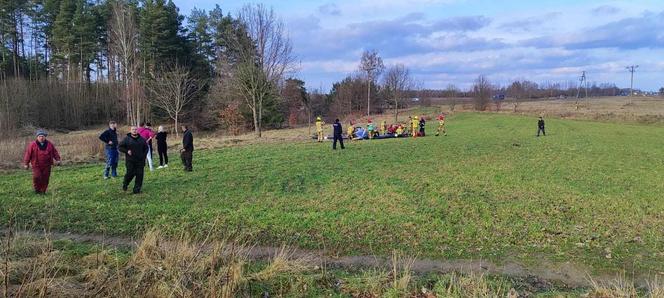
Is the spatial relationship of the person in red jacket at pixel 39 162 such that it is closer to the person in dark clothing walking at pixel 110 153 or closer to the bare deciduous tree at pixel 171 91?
the person in dark clothing walking at pixel 110 153

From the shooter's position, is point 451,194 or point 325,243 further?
point 451,194

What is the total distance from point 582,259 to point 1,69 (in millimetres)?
63224

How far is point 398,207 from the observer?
10547 millimetres

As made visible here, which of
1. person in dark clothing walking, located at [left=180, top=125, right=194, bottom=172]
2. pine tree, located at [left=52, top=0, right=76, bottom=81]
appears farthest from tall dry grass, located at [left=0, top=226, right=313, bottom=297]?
pine tree, located at [left=52, top=0, right=76, bottom=81]

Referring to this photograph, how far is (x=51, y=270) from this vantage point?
5363mm

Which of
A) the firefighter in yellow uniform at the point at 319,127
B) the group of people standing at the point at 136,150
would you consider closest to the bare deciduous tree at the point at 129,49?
the firefighter in yellow uniform at the point at 319,127

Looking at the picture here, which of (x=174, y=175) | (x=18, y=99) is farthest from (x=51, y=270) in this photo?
(x=18, y=99)

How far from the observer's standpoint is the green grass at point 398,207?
817 cm

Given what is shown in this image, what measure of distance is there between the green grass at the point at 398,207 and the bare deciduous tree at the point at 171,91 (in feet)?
100

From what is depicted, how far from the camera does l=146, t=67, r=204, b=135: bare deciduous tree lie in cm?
4703

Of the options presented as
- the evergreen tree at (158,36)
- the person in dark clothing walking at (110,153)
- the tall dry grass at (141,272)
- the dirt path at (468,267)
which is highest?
the evergreen tree at (158,36)

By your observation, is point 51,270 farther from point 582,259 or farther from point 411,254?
point 582,259

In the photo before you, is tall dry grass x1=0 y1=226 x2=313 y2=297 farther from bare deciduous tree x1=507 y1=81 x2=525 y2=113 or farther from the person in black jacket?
bare deciduous tree x1=507 y1=81 x2=525 y2=113

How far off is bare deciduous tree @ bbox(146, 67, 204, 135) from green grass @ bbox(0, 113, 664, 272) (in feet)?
100
